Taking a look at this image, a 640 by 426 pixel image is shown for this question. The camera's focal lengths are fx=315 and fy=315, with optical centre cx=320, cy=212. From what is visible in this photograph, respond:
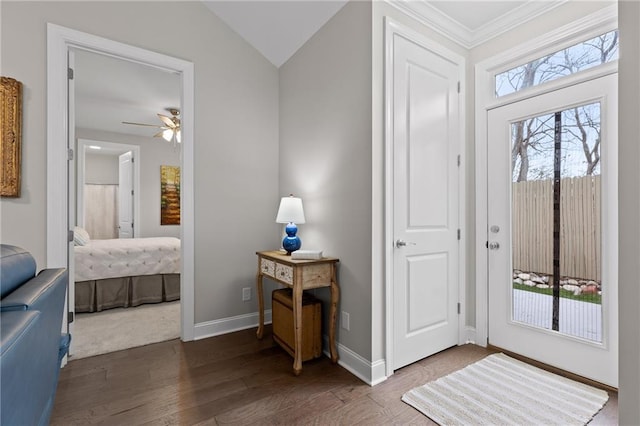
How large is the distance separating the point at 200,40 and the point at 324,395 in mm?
3055

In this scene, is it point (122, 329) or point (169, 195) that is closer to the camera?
point (122, 329)

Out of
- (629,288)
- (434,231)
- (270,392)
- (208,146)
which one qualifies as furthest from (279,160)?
(629,288)

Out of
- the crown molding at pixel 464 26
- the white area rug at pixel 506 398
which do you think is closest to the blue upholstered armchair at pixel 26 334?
the white area rug at pixel 506 398

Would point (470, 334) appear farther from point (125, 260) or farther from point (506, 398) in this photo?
point (125, 260)

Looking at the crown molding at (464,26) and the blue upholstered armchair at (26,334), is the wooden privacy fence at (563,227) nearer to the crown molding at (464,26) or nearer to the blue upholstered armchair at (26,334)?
the crown molding at (464,26)

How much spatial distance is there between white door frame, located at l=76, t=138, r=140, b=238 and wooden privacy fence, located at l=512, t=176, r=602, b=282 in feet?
19.6

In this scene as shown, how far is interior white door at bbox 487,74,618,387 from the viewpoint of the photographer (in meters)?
2.03

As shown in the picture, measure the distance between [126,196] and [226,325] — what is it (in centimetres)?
438

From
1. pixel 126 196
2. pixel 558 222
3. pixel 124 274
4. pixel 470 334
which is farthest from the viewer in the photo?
pixel 126 196

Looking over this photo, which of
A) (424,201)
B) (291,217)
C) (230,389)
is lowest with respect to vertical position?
(230,389)

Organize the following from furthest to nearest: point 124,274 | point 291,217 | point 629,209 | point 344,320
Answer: point 124,274 < point 291,217 < point 344,320 < point 629,209

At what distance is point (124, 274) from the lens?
3.69 meters

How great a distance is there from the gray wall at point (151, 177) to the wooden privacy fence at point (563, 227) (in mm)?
5839

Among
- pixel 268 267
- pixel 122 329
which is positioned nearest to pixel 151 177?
pixel 122 329
